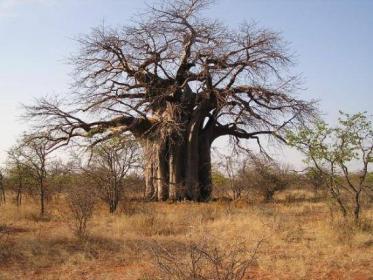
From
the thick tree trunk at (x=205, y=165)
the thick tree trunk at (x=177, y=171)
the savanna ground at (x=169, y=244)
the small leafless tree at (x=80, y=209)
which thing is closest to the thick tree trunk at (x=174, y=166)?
the thick tree trunk at (x=177, y=171)

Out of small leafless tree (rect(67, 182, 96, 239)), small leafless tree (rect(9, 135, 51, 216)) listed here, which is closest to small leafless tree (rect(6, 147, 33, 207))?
small leafless tree (rect(9, 135, 51, 216))

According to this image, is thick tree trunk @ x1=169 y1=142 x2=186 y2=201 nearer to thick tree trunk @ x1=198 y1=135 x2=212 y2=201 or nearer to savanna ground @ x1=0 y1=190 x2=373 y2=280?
thick tree trunk @ x1=198 y1=135 x2=212 y2=201

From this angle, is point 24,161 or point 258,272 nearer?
point 258,272

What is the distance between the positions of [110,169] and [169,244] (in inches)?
187

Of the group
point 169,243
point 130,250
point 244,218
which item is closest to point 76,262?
point 130,250

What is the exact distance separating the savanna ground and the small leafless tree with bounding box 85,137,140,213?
0.97 m

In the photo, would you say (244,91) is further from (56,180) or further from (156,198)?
(56,180)

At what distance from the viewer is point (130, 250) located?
6.85 meters

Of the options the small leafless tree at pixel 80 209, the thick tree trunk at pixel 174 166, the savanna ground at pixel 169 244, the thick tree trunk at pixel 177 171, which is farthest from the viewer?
the thick tree trunk at pixel 174 166

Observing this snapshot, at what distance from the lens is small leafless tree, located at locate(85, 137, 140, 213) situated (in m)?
11.7

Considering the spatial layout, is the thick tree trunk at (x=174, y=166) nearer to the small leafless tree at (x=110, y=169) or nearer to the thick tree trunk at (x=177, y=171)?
the thick tree trunk at (x=177, y=171)

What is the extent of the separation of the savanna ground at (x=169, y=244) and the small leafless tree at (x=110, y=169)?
0.97m

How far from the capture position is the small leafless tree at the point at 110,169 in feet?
38.5

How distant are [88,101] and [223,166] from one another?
469 cm
